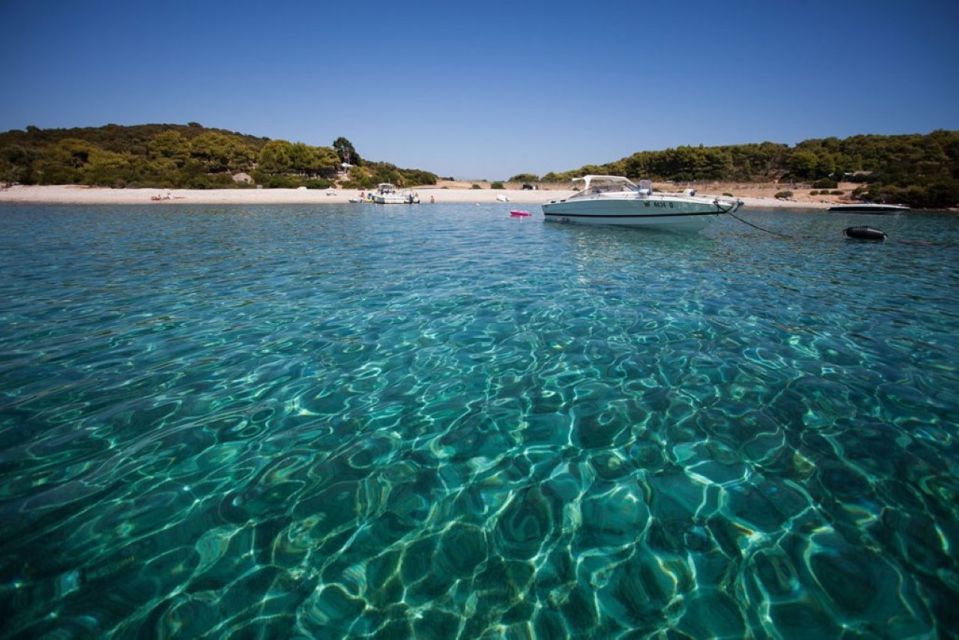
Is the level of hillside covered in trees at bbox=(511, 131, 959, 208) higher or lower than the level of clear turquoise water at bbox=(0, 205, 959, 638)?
higher

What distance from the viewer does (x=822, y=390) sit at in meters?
4.73

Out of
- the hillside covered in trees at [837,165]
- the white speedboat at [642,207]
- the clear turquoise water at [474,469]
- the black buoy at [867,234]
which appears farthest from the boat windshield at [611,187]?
the hillside covered in trees at [837,165]

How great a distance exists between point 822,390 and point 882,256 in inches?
625

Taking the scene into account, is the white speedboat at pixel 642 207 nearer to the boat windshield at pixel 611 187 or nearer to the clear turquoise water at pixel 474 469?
the boat windshield at pixel 611 187

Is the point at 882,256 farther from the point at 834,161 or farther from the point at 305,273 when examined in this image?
the point at 834,161

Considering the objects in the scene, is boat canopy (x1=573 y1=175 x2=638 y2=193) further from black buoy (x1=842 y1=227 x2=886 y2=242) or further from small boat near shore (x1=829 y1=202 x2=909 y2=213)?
small boat near shore (x1=829 y1=202 x2=909 y2=213)

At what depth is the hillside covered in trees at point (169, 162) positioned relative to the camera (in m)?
50.2

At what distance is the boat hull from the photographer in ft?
57.1

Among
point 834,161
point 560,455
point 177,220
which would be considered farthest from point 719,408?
point 834,161

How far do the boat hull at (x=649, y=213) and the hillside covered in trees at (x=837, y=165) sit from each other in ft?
142

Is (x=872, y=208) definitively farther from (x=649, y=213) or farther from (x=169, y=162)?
(x=169, y=162)

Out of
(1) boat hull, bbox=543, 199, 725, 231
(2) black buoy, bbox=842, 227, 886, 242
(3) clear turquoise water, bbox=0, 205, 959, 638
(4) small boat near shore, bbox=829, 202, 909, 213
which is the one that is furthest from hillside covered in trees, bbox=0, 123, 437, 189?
(4) small boat near shore, bbox=829, 202, 909, 213

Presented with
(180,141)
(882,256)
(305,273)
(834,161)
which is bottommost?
(882,256)

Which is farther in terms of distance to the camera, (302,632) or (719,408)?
(719,408)
